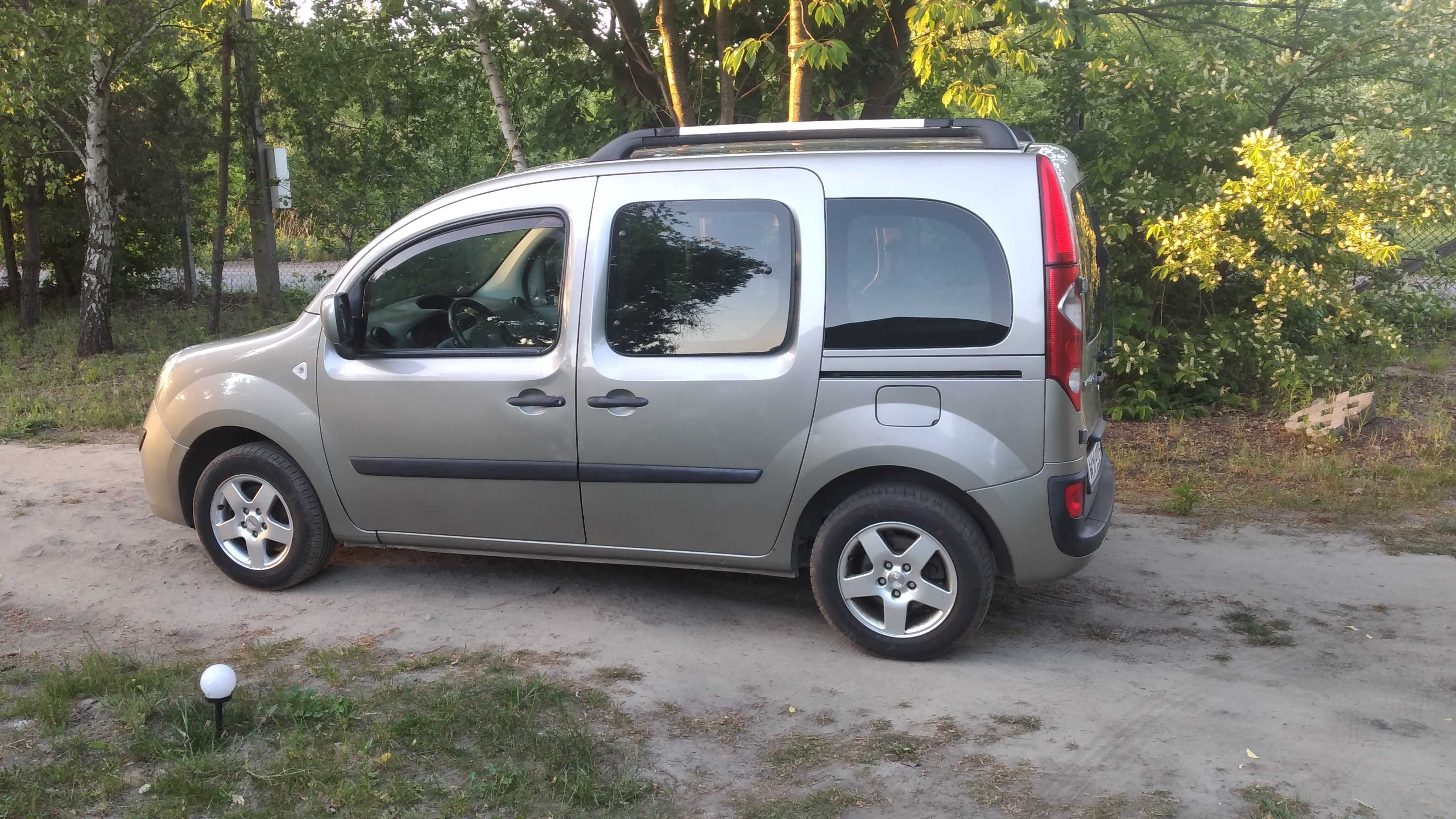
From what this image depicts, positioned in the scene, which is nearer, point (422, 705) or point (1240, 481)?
point (422, 705)

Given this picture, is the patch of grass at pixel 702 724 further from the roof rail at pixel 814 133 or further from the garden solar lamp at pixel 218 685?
the roof rail at pixel 814 133

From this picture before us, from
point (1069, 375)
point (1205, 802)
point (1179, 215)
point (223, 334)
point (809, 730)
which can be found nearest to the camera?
point (1205, 802)

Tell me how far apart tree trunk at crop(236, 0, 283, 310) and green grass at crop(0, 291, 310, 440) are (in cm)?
50

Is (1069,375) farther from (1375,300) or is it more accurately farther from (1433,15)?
(1375,300)

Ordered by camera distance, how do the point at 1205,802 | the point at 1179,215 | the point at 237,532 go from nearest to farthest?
the point at 1205,802 < the point at 237,532 < the point at 1179,215

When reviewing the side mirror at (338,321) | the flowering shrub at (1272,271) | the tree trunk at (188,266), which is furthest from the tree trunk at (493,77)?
the tree trunk at (188,266)

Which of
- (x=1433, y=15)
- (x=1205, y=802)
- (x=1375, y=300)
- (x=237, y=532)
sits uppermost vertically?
(x=1433, y=15)

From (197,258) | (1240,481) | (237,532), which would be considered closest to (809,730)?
(237,532)

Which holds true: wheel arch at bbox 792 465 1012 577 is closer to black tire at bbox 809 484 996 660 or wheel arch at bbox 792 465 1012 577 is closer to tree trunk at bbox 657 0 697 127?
black tire at bbox 809 484 996 660

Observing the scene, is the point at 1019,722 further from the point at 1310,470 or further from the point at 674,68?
the point at 674,68

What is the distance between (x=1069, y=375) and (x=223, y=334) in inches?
506

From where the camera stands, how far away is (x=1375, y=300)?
972 cm

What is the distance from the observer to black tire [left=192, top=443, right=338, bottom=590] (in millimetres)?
5074

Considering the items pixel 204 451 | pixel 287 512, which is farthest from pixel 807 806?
pixel 204 451
